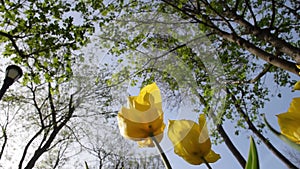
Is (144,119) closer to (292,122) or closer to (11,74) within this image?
(292,122)

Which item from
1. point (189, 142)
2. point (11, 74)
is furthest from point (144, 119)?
point (11, 74)

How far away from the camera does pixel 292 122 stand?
0.87ft

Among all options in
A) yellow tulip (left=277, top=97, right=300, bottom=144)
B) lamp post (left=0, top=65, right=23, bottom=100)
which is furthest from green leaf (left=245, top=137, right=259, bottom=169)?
lamp post (left=0, top=65, right=23, bottom=100)

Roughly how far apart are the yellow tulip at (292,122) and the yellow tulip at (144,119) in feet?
0.40

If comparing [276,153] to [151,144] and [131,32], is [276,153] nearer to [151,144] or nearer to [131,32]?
[131,32]

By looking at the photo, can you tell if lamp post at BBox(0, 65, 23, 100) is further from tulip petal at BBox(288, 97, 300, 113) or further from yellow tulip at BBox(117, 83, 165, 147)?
tulip petal at BBox(288, 97, 300, 113)

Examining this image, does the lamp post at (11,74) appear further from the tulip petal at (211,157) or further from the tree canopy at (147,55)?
the tulip petal at (211,157)

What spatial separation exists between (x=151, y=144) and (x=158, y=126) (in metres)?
0.03

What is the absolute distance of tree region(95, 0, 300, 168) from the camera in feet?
3.31

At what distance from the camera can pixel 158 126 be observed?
0.33 metres

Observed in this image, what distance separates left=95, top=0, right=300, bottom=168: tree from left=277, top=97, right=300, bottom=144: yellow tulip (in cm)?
41

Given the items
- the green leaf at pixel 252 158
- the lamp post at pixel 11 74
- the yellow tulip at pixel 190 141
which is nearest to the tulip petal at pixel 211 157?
the yellow tulip at pixel 190 141

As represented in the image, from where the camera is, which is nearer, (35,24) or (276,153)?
(35,24)

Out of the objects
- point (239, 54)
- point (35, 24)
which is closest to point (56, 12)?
point (35, 24)
